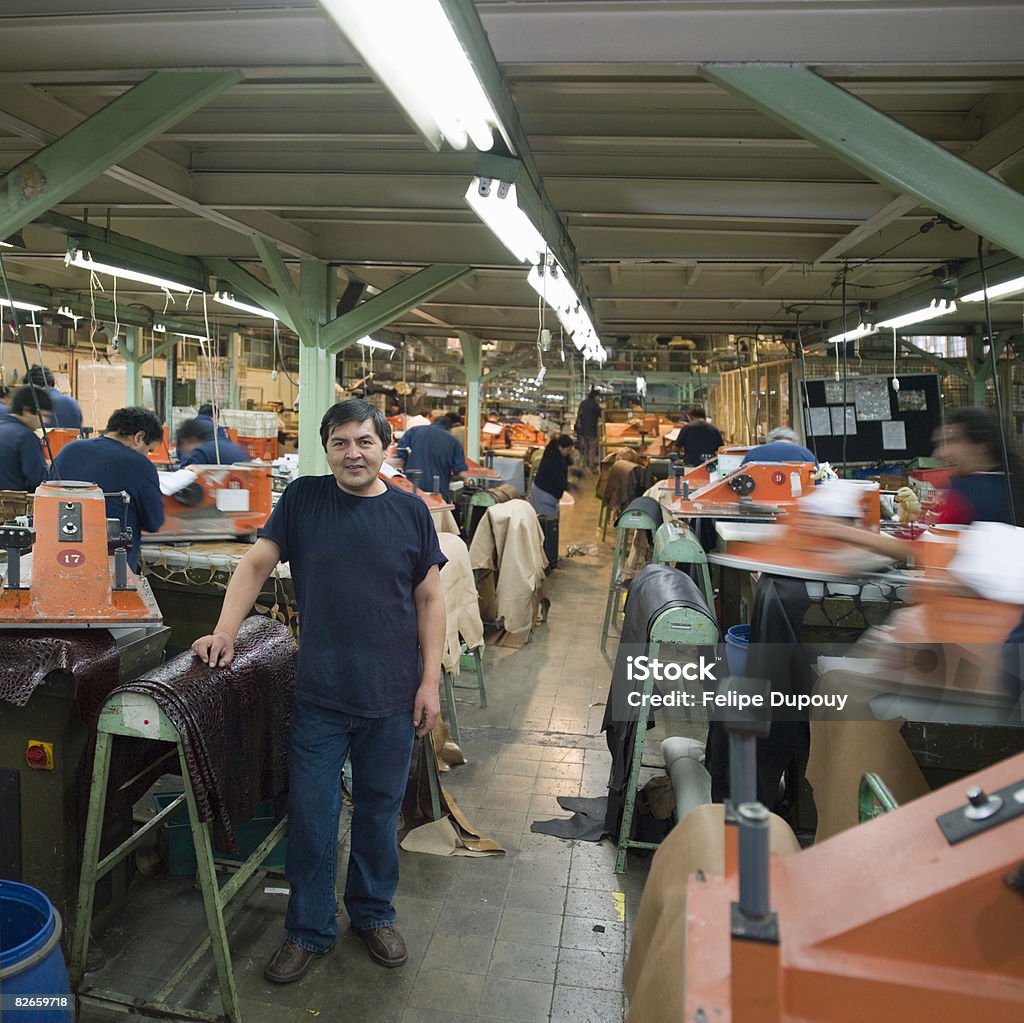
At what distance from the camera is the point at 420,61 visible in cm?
234

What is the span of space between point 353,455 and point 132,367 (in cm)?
1010

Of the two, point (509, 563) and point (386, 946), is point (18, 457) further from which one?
point (386, 946)

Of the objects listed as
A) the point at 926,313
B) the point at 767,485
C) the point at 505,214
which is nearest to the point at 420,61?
the point at 505,214

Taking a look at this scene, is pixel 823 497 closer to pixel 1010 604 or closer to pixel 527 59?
pixel 1010 604

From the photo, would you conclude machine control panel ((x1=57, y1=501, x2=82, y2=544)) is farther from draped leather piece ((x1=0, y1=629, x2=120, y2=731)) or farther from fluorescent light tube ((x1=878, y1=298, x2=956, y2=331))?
fluorescent light tube ((x1=878, y1=298, x2=956, y2=331))

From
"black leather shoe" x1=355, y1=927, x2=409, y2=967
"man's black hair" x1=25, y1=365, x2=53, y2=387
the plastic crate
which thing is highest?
"man's black hair" x1=25, y1=365, x2=53, y2=387

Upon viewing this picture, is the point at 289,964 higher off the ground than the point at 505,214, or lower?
lower

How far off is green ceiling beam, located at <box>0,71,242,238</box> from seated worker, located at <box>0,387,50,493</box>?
7.73 feet

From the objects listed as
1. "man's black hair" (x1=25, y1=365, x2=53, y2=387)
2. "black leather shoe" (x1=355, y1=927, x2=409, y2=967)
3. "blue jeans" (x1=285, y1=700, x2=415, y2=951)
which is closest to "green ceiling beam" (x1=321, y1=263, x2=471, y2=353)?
"man's black hair" (x1=25, y1=365, x2=53, y2=387)

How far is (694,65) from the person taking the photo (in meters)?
3.06

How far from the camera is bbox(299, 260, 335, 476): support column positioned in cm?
679

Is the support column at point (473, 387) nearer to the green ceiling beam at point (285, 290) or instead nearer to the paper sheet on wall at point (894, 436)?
the green ceiling beam at point (285, 290)

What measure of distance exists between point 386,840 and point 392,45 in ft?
7.30

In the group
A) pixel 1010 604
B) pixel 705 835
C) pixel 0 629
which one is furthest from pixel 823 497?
pixel 0 629
